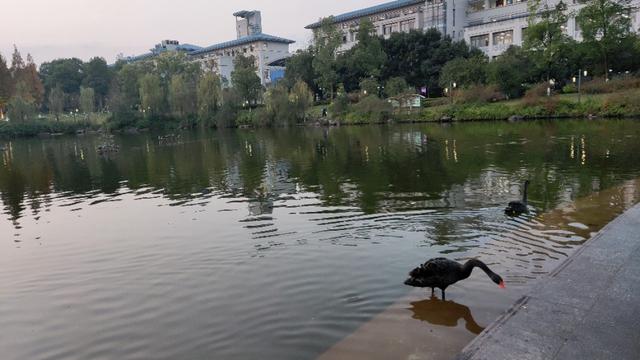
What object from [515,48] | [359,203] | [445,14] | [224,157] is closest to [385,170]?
[359,203]

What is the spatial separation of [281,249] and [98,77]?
426 feet

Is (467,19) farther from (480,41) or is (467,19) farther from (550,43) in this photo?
(550,43)

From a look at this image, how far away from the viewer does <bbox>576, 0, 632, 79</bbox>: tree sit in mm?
59031

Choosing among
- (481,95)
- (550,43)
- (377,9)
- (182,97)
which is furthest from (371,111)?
(377,9)

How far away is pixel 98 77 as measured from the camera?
12725 cm

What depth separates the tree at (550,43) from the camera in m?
62.7

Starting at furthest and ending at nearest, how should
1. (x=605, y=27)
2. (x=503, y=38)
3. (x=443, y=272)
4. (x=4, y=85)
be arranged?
(x=4, y=85)
(x=503, y=38)
(x=605, y=27)
(x=443, y=272)

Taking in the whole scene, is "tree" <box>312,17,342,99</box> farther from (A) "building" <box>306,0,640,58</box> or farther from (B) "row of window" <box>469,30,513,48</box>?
(B) "row of window" <box>469,30,513,48</box>

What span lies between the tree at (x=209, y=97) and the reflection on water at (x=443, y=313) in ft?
266

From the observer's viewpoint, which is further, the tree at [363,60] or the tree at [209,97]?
the tree at [209,97]

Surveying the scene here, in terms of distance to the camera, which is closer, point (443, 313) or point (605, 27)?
point (443, 313)

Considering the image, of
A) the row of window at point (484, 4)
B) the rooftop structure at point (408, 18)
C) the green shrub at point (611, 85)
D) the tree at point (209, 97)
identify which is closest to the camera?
the green shrub at point (611, 85)

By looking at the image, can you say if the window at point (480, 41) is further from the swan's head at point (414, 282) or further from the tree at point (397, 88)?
the swan's head at point (414, 282)

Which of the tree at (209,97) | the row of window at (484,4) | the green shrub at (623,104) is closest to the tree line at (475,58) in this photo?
the green shrub at (623,104)
